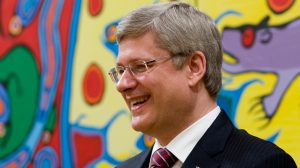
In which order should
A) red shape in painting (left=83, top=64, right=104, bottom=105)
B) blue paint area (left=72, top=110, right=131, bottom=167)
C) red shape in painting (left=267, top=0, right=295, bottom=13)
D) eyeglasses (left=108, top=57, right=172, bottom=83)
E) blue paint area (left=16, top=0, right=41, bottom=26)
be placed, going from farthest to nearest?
1. blue paint area (left=16, top=0, right=41, bottom=26)
2. red shape in painting (left=83, top=64, right=104, bottom=105)
3. blue paint area (left=72, top=110, right=131, bottom=167)
4. red shape in painting (left=267, top=0, right=295, bottom=13)
5. eyeglasses (left=108, top=57, right=172, bottom=83)

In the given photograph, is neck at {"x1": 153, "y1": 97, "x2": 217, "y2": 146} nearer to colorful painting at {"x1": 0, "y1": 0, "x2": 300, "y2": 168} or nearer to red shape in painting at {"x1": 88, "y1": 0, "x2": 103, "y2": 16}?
colorful painting at {"x1": 0, "y1": 0, "x2": 300, "y2": 168}

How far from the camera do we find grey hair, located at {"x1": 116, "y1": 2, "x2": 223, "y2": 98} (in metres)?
1.96

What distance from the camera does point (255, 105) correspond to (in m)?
2.58

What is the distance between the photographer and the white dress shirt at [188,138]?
1.96 meters

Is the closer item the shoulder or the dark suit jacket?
the dark suit jacket

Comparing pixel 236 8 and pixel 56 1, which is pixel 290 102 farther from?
pixel 56 1

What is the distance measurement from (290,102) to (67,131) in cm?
133

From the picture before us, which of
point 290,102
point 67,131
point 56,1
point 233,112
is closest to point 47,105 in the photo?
point 67,131

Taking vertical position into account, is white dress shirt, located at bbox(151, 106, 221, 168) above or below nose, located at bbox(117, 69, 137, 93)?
below

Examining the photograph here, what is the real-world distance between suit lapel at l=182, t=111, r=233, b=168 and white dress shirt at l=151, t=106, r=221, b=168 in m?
0.02

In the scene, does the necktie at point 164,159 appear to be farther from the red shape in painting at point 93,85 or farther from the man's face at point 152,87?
the red shape in painting at point 93,85

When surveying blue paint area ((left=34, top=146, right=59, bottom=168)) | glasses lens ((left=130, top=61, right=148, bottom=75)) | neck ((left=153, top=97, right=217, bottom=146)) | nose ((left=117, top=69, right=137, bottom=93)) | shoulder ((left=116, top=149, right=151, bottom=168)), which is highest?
glasses lens ((left=130, top=61, right=148, bottom=75))

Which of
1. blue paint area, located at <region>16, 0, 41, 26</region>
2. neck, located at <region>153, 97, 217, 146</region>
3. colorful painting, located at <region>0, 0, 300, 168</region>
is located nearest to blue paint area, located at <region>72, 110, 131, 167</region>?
colorful painting, located at <region>0, 0, 300, 168</region>

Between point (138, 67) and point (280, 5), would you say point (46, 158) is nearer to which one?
point (280, 5)
